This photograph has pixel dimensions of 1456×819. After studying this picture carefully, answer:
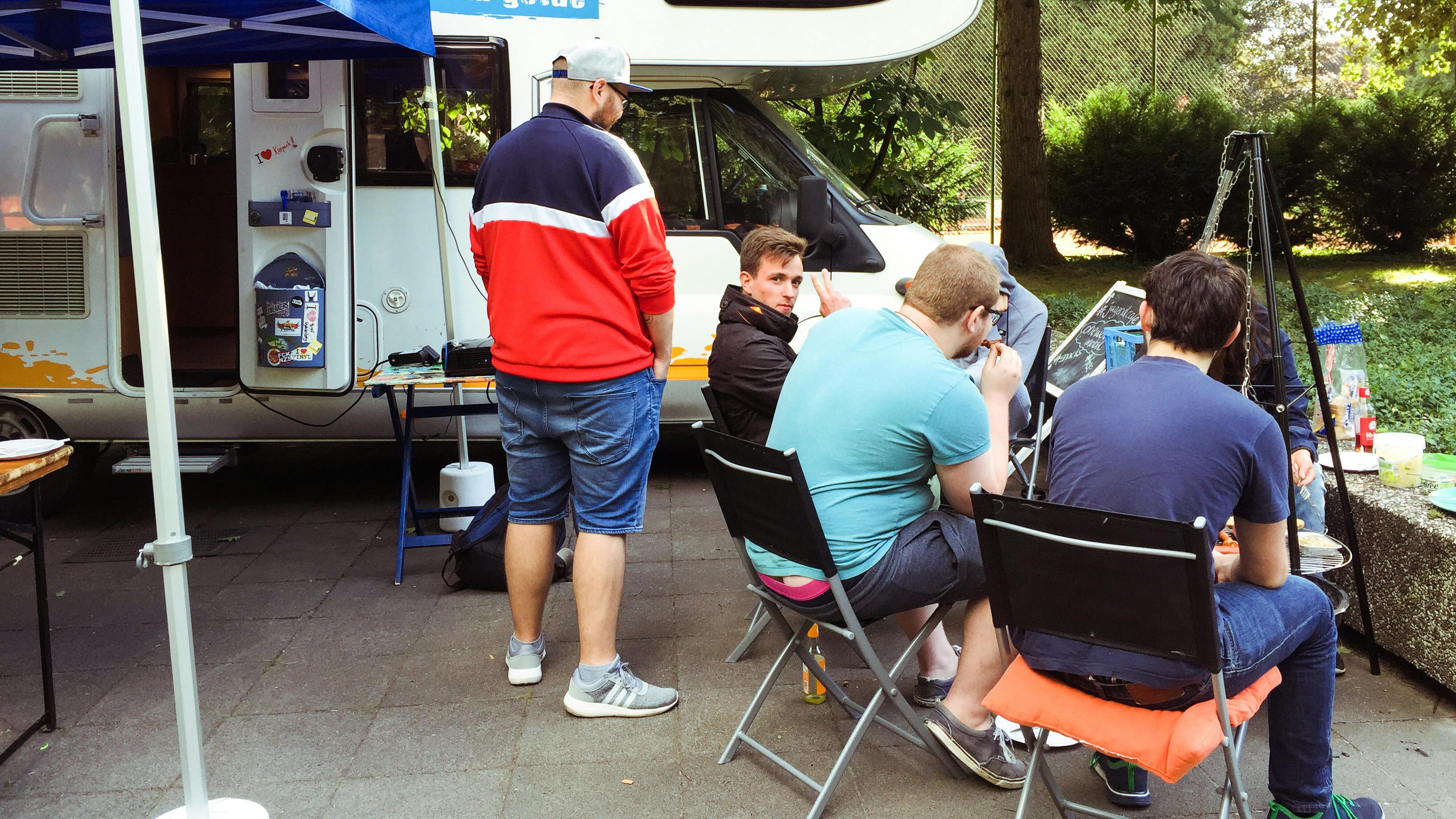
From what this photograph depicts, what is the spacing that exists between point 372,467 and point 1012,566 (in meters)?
4.85

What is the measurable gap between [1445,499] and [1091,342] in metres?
1.94

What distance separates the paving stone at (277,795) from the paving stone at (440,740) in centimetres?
11

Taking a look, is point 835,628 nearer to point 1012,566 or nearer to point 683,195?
point 1012,566

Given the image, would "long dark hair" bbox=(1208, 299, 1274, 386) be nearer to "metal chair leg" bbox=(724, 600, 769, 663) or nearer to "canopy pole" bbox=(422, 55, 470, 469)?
"metal chair leg" bbox=(724, 600, 769, 663)

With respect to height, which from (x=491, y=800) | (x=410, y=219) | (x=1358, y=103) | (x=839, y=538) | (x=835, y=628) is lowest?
(x=491, y=800)

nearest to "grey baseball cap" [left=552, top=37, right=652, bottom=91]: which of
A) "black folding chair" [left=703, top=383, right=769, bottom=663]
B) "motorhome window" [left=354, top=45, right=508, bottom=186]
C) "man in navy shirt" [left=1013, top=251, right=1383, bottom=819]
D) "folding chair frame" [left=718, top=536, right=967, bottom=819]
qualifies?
"black folding chair" [left=703, top=383, right=769, bottom=663]

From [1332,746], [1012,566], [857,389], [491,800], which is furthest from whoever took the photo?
[1332,746]

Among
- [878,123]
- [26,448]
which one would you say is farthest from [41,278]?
[878,123]

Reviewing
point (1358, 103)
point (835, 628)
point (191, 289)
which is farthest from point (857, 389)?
point (1358, 103)

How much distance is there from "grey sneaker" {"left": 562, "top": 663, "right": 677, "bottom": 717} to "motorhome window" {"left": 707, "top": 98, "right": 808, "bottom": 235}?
281cm

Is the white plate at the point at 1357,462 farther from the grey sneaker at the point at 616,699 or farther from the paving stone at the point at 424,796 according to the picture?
the paving stone at the point at 424,796

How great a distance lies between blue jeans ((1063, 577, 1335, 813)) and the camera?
2.44 m

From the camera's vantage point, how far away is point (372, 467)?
21.2 feet

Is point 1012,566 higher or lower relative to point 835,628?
higher
